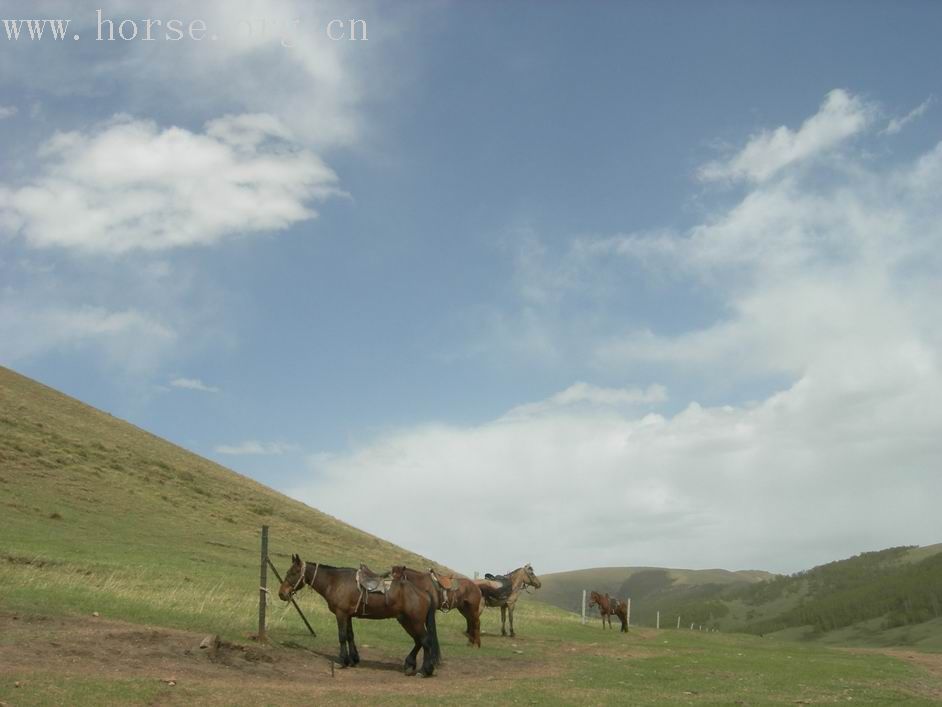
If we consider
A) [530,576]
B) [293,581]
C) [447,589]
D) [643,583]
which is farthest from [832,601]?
[643,583]

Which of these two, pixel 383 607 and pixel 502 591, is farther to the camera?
pixel 502 591

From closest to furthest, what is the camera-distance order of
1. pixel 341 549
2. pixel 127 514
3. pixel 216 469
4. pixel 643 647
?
pixel 643 647
pixel 127 514
pixel 341 549
pixel 216 469

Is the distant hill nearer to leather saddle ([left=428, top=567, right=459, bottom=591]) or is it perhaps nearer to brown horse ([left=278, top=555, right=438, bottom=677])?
leather saddle ([left=428, top=567, right=459, bottom=591])

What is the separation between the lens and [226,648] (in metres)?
16.2

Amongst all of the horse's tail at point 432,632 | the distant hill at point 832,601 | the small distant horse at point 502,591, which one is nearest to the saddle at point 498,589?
the small distant horse at point 502,591

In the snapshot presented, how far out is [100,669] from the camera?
1339 cm

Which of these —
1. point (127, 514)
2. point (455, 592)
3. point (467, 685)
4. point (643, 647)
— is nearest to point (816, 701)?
point (467, 685)

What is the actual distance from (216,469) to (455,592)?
55497 mm

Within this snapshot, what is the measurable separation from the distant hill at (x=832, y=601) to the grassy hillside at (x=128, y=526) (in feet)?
120

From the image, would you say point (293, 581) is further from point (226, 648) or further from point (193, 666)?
point (193, 666)

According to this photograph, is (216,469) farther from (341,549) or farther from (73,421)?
(341,549)

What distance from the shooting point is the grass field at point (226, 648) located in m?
13.4

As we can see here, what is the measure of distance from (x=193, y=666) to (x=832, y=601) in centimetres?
8000

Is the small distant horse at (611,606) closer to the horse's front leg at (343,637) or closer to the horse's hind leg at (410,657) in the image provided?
the horse's hind leg at (410,657)
